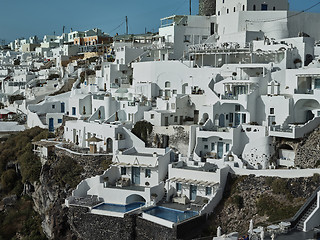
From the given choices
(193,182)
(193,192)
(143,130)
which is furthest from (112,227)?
(143,130)

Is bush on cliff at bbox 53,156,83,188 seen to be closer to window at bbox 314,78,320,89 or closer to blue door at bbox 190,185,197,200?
blue door at bbox 190,185,197,200

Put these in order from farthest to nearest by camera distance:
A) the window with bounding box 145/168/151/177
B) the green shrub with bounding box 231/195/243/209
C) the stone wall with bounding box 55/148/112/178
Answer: the stone wall with bounding box 55/148/112/178 < the window with bounding box 145/168/151/177 < the green shrub with bounding box 231/195/243/209

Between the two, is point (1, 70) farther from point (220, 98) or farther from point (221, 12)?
point (220, 98)

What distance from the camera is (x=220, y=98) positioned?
33000 millimetres

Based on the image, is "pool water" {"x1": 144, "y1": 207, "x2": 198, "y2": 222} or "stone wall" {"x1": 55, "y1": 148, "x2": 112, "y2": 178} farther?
"stone wall" {"x1": 55, "y1": 148, "x2": 112, "y2": 178}

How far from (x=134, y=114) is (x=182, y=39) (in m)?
14.2

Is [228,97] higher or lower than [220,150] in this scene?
higher

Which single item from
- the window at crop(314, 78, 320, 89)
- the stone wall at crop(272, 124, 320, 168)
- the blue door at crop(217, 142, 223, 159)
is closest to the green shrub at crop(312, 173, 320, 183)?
the stone wall at crop(272, 124, 320, 168)

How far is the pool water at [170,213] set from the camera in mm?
24609

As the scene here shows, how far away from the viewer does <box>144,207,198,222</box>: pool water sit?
2461cm

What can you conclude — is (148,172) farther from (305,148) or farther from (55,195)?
(305,148)

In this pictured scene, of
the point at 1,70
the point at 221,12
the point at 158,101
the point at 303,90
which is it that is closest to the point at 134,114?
the point at 158,101

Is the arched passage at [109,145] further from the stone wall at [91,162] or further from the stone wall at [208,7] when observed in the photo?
the stone wall at [208,7]

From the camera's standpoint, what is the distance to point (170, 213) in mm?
25531
